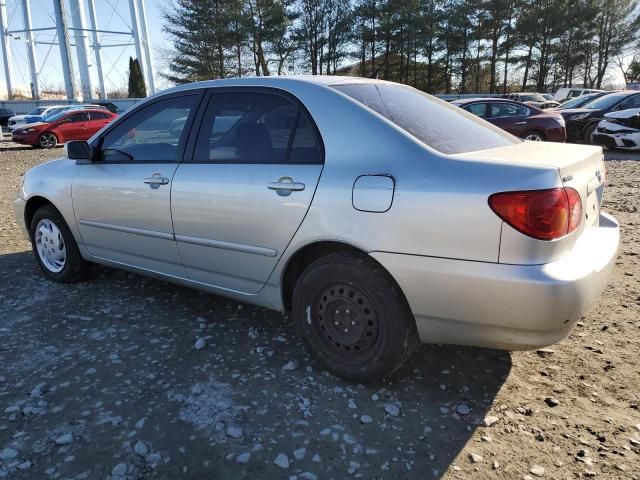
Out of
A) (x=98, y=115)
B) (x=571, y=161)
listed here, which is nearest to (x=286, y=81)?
(x=571, y=161)

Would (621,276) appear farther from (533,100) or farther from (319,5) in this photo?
(319,5)

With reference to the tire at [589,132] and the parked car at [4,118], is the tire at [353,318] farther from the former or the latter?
the parked car at [4,118]

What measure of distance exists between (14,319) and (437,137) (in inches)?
123

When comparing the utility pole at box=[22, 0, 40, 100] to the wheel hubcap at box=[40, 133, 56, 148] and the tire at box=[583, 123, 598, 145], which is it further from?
the tire at box=[583, 123, 598, 145]

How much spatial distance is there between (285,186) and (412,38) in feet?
136

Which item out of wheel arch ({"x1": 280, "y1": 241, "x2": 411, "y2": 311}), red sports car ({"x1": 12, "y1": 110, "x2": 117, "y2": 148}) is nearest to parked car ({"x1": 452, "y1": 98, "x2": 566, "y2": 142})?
wheel arch ({"x1": 280, "y1": 241, "x2": 411, "y2": 311})

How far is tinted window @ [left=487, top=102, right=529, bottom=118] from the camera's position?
13188mm

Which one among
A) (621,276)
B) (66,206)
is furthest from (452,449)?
(66,206)

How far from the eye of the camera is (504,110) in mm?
13273

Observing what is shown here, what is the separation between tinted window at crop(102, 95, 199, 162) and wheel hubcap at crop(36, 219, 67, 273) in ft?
3.06

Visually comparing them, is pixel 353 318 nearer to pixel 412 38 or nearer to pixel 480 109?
pixel 480 109

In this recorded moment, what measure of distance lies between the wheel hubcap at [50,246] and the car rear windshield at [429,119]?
282 centimetres

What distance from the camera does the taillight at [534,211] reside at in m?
2.20

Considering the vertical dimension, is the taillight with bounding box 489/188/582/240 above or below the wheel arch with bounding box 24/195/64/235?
above
